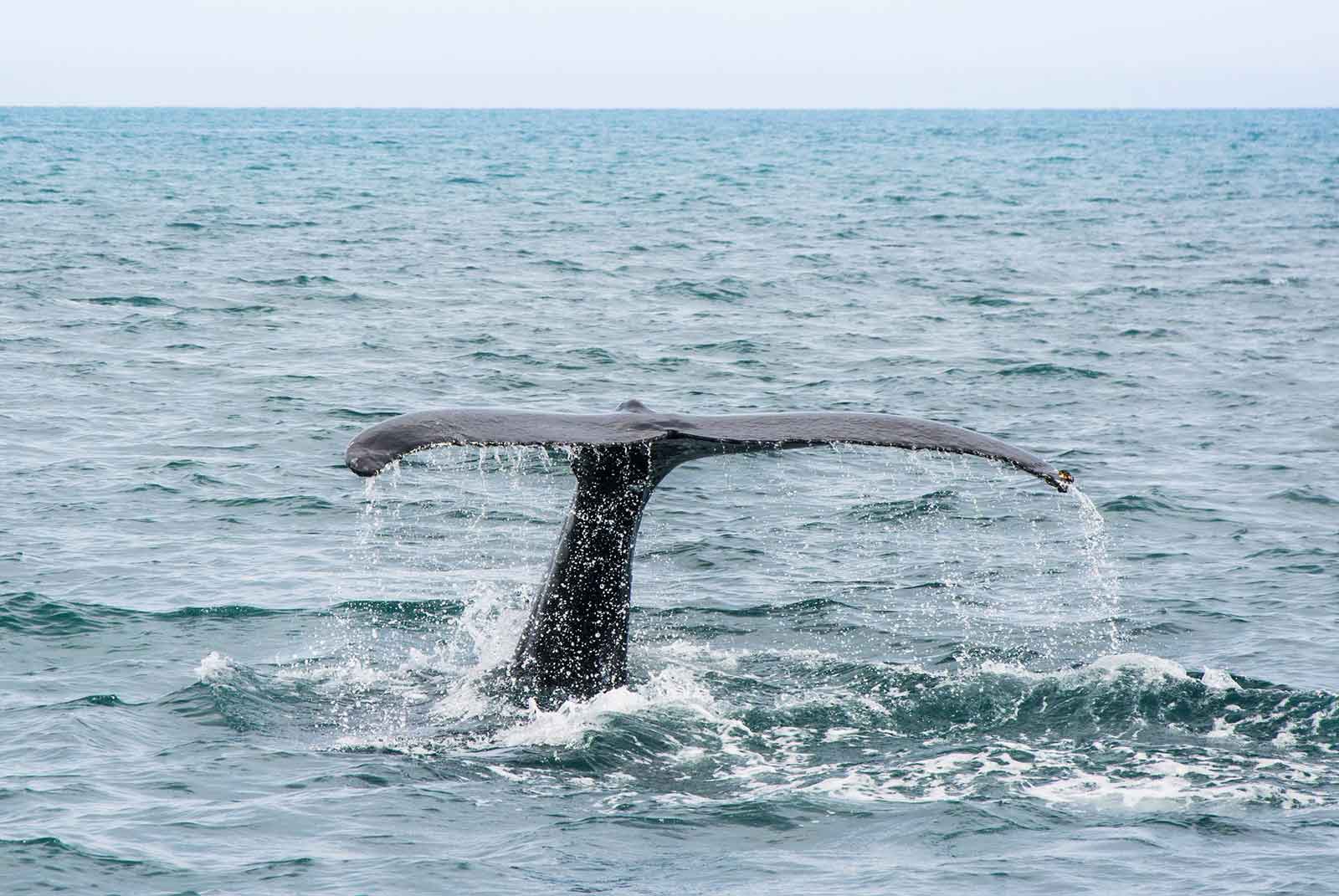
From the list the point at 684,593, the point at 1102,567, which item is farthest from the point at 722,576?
the point at 1102,567

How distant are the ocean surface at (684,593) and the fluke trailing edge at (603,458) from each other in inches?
12.6

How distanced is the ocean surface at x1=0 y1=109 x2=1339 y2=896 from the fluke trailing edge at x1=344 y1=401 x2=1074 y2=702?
32 centimetres

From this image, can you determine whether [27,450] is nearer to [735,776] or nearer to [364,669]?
[364,669]

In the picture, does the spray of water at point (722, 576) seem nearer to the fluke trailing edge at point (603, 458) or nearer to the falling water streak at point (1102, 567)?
the falling water streak at point (1102, 567)

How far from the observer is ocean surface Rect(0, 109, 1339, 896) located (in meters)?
8.17

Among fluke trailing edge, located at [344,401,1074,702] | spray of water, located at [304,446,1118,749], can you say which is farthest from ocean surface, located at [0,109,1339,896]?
fluke trailing edge, located at [344,401,1074,702]

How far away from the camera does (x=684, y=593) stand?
12.6 metres

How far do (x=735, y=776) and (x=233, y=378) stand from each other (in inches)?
534

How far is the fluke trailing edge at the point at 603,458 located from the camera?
25.1ft

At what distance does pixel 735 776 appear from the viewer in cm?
890

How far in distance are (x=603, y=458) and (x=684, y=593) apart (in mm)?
3929

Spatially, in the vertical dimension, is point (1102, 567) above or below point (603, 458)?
below

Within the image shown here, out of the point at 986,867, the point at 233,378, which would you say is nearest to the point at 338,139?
the point at 233,378

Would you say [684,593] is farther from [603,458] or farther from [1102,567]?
[603,458]
